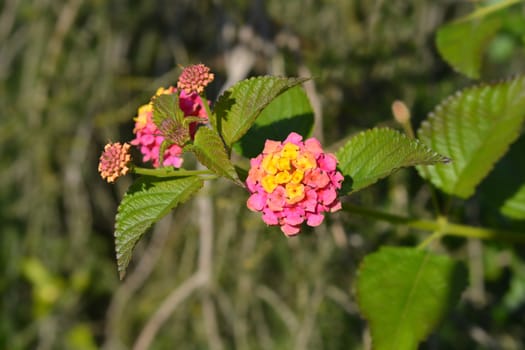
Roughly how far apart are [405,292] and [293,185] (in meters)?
0.32

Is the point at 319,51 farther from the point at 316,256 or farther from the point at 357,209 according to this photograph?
the point at 357,209

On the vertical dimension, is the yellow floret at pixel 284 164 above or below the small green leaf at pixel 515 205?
above

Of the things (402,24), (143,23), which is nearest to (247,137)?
(402,24)

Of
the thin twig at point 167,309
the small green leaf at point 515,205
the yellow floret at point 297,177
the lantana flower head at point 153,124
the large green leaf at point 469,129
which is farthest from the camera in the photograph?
the thin twig at point 167,309

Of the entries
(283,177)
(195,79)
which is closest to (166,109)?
(195,79)

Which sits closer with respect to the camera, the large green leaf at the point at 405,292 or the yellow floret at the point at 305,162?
the yellow floret at the point at 305,162

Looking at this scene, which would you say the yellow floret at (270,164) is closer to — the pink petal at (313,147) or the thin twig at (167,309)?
the pink petal at (313,147)

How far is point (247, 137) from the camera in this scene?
0.85 meters

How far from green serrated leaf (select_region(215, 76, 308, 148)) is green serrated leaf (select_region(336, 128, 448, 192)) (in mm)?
130

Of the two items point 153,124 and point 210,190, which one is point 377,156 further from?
point 210,190

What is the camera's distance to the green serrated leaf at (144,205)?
0.68 m

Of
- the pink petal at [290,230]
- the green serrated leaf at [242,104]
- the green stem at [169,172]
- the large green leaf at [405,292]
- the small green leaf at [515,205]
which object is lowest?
the small green leaf at [515,205]

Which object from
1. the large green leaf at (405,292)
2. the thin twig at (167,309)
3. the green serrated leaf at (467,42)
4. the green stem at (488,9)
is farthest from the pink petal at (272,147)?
the thin twig at (167,309)

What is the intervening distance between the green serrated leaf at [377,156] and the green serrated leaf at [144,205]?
173 millimetres
